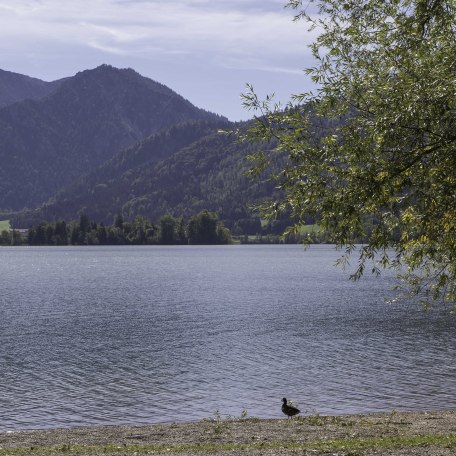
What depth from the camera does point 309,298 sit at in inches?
4444

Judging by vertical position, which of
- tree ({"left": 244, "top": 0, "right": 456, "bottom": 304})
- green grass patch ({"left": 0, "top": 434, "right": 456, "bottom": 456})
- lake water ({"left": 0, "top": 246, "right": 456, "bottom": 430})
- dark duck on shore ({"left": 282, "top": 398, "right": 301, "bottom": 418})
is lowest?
lake water ({"left": 0, "top": 246, "right": 456, "bottom": 430})

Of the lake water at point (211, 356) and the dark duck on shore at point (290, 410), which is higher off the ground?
the dark duck on shore at point (290, 410)

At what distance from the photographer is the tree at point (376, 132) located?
21.3 metres

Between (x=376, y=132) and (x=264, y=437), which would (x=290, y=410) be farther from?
(x=376, y=132)

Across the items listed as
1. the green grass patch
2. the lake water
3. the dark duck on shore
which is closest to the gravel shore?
the green grass patch

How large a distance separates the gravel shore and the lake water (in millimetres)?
4057

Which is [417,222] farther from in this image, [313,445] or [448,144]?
[313,445]

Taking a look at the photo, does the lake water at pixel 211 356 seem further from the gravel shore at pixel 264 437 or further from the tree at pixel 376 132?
the tree at pixel 376 132

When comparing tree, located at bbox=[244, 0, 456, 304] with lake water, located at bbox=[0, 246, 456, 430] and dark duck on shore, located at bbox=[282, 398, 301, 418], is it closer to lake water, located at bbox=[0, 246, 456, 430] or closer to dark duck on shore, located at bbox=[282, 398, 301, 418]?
dark duck on shore, located at bbox=[282, 398, 301, 418]

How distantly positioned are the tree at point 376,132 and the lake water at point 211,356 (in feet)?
61.7

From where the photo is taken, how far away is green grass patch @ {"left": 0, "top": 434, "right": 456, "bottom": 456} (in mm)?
26166

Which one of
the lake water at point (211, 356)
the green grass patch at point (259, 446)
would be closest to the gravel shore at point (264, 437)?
→ the green grass patch at point (259, 446)

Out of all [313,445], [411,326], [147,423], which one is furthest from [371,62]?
[411,326]

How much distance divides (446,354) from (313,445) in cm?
3577
